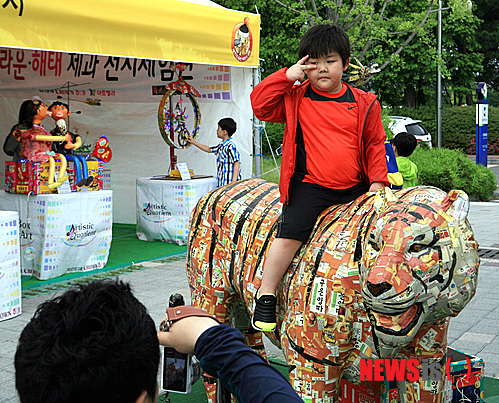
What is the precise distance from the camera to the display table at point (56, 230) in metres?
6.94

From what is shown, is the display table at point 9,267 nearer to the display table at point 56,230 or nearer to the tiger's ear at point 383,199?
the display table at point 56,230

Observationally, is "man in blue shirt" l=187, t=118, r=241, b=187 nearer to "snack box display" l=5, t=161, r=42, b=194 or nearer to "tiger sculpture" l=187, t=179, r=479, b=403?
"snack box display" l=5, t=161, r=42, b=194

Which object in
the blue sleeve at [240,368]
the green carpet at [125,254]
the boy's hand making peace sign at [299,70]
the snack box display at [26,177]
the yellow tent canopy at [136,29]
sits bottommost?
the green carpet at [125,254]

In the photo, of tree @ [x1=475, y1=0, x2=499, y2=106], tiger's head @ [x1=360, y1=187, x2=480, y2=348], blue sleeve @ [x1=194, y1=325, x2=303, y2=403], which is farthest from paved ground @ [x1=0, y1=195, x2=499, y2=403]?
tree @ [x1=475, y1=0, x2=499, y2=106]

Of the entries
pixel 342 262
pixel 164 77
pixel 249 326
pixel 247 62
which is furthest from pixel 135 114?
pixel 342 262

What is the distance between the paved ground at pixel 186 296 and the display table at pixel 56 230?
60cm

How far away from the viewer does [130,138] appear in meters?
10.6

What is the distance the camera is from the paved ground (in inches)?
182

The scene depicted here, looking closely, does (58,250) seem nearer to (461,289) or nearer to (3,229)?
(3,229)

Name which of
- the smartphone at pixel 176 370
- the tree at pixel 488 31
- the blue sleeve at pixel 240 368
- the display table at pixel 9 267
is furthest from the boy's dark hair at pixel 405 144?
the tree at pixel 488 31

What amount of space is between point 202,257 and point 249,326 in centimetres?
56

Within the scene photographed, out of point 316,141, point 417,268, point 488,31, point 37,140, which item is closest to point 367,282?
point 417,268

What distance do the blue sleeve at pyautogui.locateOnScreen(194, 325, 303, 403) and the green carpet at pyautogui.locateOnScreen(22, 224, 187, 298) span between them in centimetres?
557

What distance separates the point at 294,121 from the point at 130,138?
7.96 meters
